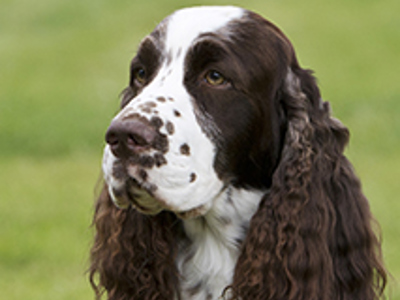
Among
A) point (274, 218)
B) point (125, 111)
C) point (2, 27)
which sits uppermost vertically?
point (125, 111)

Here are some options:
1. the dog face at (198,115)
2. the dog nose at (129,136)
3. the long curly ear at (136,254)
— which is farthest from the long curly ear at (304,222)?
the dog nose at (129,136)

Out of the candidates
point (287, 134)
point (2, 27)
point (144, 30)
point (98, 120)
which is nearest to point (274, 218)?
point (287, 134)

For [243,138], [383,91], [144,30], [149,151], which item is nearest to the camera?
[149,151]

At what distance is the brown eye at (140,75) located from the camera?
4.66 m

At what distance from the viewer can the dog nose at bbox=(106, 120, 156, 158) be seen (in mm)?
4020

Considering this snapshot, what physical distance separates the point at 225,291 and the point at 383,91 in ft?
32.2

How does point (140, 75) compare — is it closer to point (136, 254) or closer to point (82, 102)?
point (136, 254)

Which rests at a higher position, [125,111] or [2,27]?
[125,111]

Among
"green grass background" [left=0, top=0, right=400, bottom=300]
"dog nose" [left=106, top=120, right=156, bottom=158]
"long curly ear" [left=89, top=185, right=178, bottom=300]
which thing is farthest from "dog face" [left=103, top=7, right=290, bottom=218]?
"green grass background" [left=0, top=0, right=400, bottom=300]

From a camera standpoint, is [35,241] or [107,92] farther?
[107,92]

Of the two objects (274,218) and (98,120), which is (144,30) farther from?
(274,218)

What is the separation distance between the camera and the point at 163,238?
4793 millimetres

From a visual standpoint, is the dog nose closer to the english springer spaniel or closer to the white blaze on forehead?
the english springer spaniel

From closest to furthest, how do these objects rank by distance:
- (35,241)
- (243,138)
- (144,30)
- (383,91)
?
1. (243,138)
2. (35,241)
3. (383,91)
4. (144,30)
